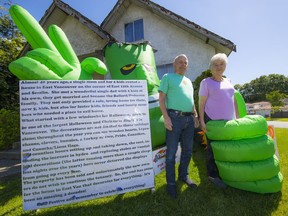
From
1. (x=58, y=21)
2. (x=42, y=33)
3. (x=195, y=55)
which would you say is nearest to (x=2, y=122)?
(x=58, y=21)

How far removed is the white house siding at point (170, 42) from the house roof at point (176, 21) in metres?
0.27

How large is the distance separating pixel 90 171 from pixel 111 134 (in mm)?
531

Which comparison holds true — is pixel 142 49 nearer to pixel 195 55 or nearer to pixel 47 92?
pixel 47 92

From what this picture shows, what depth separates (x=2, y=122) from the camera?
876 centimetres

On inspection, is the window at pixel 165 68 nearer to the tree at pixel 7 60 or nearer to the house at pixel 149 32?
the house at pixel 149 32

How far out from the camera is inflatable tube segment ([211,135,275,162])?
8.74ft

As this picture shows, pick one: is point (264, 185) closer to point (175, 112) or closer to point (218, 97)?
point (218, 97)

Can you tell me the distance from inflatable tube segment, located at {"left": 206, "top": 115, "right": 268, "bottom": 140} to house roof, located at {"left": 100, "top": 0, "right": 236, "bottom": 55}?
5.60 metres

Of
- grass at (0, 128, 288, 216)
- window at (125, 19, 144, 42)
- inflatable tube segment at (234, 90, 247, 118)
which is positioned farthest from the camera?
window at (125, 19, 144, 42)

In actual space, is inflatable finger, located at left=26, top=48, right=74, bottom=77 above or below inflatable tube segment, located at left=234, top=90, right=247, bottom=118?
above

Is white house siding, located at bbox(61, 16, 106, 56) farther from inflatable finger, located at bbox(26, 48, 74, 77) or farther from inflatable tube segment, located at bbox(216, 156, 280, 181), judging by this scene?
inflatable tube segment, located at bbox(216, 156, 280, 181)

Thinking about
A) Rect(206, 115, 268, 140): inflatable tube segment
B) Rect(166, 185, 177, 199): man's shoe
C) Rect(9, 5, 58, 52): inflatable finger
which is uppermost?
Rect(9, 5, 58, 52): inflatable finger

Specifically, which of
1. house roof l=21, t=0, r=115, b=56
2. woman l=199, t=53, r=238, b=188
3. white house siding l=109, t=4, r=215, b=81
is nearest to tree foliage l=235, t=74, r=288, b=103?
white house siding l=109, t=4, r=215, b=81

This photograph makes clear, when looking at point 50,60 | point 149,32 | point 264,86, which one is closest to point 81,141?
point 50,60
